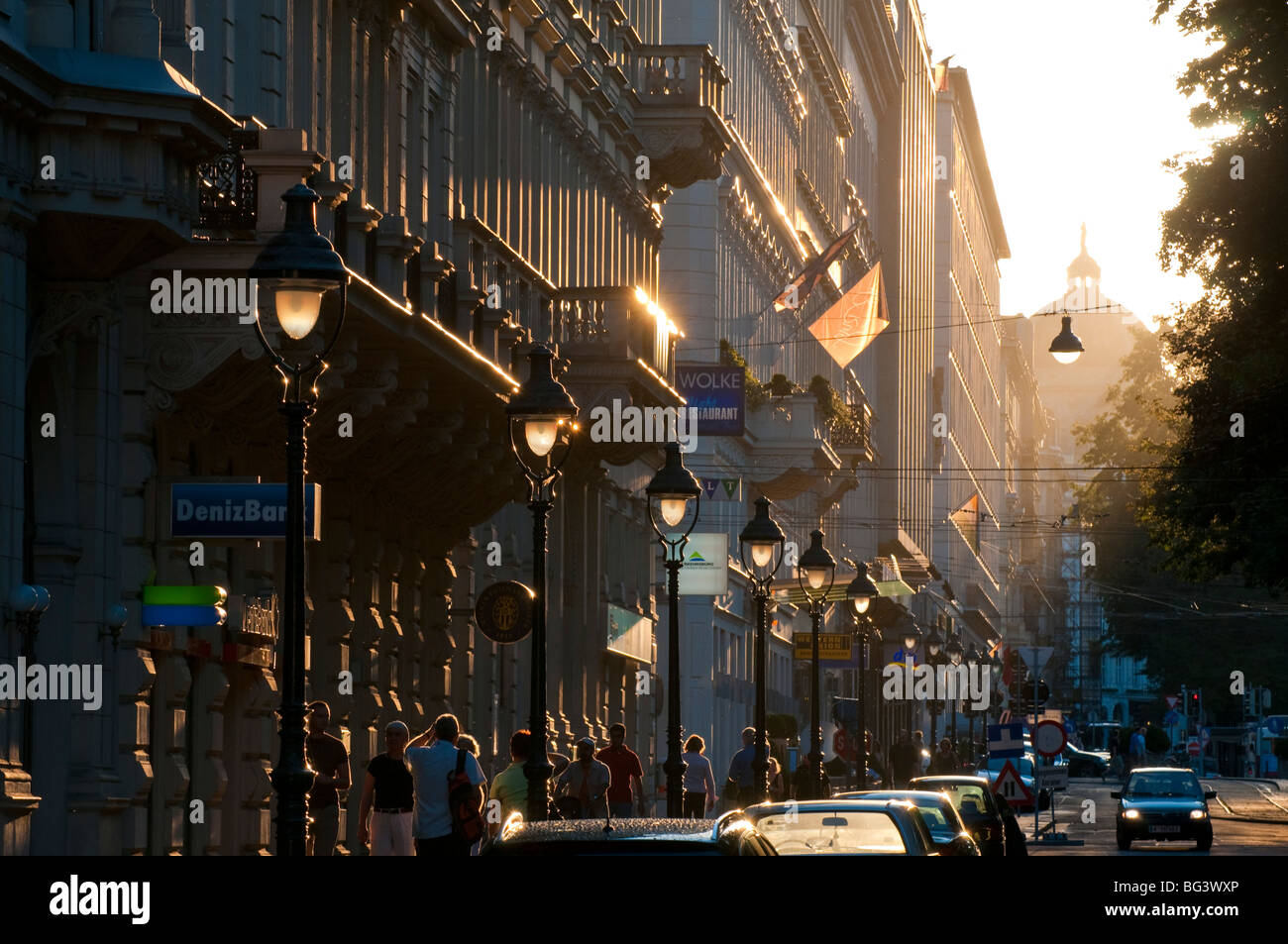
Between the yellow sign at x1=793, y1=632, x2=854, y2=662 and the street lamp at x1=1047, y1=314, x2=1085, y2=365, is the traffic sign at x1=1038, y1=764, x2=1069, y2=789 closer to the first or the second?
the yellow sign at x1=793, y1=632, x2=854, y2=662

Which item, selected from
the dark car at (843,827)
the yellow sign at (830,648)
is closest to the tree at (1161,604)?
the yellow sign at (830,648)

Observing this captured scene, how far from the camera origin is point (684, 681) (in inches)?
2099

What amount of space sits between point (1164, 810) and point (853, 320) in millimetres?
14790

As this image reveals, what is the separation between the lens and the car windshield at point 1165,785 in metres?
46.9

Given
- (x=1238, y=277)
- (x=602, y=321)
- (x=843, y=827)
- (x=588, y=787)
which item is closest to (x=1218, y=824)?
(x=1238, y=277)

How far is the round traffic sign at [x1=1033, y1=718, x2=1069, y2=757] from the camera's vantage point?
44250 millimetres

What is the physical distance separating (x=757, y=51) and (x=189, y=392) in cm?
4186

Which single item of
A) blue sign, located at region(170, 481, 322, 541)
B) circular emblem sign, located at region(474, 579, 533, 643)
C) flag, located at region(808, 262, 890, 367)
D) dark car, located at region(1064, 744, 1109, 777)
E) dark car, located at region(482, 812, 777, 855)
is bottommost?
dark car, located at region(1064, 744, 1109, 777)

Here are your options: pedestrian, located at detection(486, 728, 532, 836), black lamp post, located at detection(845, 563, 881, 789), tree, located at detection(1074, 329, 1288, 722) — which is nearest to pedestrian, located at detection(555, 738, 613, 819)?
pedestrian, located at detection(486, 728, 532, 836)

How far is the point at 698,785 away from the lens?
33.0 metres

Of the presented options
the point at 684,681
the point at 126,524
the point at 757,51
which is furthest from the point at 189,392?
the point at 757,51

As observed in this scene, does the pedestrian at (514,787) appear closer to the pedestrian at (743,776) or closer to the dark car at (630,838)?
the dark car at (630,838)

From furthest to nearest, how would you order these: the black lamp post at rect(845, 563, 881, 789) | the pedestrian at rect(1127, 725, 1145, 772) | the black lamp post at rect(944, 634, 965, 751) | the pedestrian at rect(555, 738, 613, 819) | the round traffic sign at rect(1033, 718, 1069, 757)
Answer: the pedestrian at rect(1127, 725, 1145, 772) < the black lamp post at rect(944, 634, 965, 751) < the black lamp post at rect(845, 563, 881, 789) < the round traffic sign at rect(1033, 718, 1069, 757) < the pedestrian at rect(555, 738, 613, 819)
